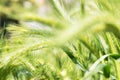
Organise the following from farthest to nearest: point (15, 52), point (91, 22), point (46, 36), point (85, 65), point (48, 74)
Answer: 1. point (48, 74)
2. point (85, 65)
3. point (46, 36)
4. point (15, 52)
5. point (91, 22)

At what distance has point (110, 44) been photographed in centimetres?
94

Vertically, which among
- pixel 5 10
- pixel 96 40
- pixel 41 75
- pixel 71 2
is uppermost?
pixel 5 10

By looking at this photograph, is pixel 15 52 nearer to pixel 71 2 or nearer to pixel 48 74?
pixel 71 2

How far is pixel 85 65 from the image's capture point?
3.54ft

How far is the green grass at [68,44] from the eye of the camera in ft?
1.73

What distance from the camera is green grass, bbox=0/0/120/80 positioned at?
0.53 metres

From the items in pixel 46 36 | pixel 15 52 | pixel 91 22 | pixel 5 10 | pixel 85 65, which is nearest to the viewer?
pixel 91 22

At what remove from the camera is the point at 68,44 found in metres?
1.07

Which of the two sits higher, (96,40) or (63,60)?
(96,40)

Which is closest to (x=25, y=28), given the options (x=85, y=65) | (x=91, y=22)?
(x=85, y=65)

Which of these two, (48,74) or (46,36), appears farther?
(48,74)

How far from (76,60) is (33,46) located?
0.21 meters

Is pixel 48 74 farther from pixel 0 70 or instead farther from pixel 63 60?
pixel 0 70

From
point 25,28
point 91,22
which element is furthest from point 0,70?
point 91,22
